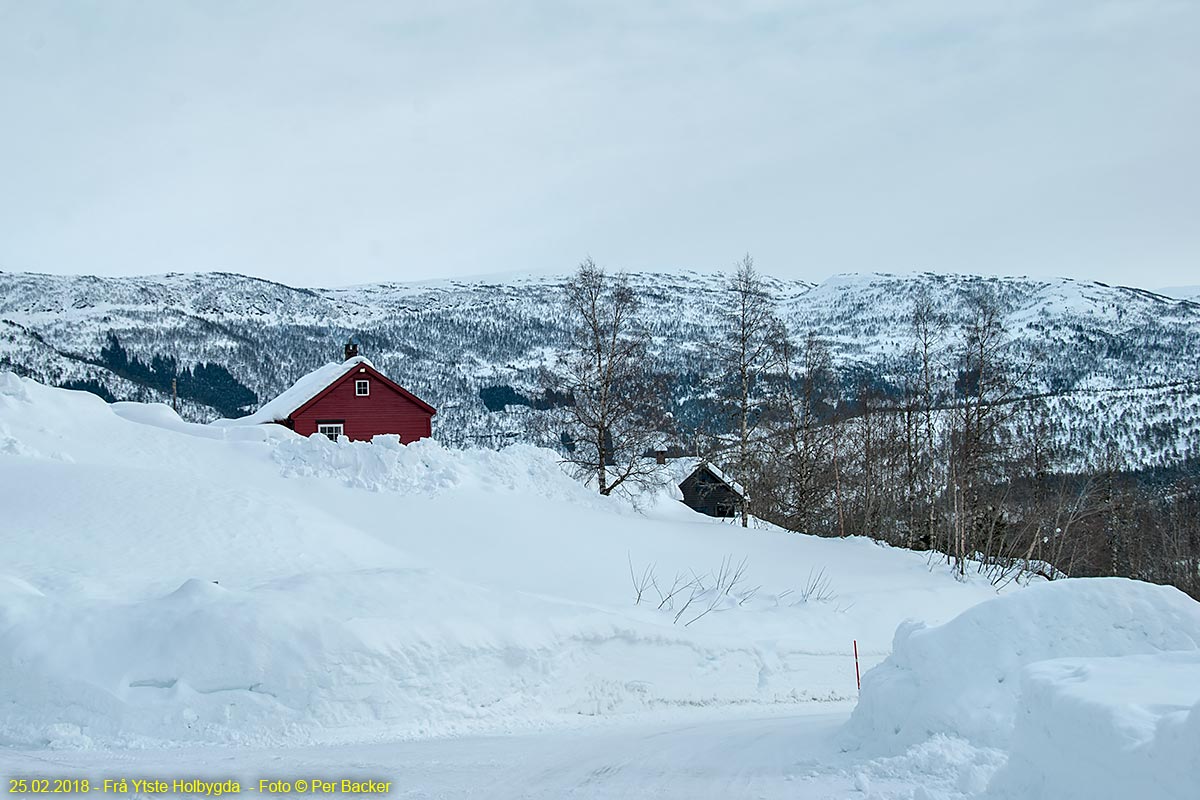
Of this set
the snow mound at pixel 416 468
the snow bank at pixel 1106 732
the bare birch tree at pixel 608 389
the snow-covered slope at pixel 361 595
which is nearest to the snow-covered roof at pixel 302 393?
the snow-covered slope at pixel 361 595

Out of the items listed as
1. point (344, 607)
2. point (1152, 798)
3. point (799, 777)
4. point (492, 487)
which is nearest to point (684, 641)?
point (344, 607)

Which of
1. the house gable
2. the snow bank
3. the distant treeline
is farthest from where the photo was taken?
the distant treeline

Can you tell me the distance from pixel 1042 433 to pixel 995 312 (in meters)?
10.8

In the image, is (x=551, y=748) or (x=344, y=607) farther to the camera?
(x=344, y=607)

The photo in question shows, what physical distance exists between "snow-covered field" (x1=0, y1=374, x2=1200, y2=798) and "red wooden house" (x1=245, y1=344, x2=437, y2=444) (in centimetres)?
2002

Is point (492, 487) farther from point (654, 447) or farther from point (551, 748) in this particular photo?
point (551, 748)

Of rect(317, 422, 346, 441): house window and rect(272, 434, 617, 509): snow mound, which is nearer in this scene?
rect(272, 434, 617, 509): snow mound

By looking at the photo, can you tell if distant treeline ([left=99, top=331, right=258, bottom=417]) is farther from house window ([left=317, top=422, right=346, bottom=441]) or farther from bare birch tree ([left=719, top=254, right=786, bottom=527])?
bare birch tree ([left=719, top=254, right=786, bottom=527])

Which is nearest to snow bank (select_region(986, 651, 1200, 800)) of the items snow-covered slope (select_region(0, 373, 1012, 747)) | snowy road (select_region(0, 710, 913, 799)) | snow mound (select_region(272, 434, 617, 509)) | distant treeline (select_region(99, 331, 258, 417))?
snowy road (select_region(0, 710, 913, 799))

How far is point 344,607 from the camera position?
11555 millimetres

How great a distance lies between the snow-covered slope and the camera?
32.0 feet

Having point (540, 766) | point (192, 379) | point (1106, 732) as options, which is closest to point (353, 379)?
point (540, 766)

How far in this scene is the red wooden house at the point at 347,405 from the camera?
134 ft

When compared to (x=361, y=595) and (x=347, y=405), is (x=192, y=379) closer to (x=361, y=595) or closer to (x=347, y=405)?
(x=347, y=405)
